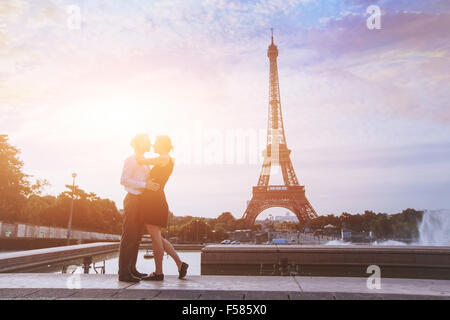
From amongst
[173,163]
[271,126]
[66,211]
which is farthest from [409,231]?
[173,163]

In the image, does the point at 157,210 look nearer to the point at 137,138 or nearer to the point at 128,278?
the point at 128,278

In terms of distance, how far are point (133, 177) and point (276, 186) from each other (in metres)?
60.1

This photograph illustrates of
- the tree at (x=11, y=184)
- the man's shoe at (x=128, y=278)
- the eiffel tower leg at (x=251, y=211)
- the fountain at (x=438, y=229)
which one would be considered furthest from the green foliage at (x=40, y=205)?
the fountain at (x=438, y=229)

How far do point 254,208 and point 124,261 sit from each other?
60.8m

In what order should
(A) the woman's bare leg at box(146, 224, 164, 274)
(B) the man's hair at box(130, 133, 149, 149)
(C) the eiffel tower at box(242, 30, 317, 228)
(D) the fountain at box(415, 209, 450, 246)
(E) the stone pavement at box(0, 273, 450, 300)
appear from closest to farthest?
(E) the stone pavement at box(0, 273, 450, 300) → (A) the woman's bare leg at box(146, 224, 164, 274) → (B) the man's hair at box(130, 133, 149, 149) → (D) the fountain at box(415, 209, 450, 246) → (C) the eiffel tower at box(242, 30, 317, 228)

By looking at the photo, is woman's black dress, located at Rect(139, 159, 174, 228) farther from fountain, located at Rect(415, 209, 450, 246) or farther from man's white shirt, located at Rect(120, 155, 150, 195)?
fountain, located at Rect(415, 209, 450, 246)

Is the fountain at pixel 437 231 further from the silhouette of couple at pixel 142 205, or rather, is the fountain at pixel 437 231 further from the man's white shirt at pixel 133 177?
the man's white shirt at pixel 133 177

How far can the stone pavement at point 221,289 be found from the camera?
144 inches

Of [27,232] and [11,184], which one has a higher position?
[11,184]

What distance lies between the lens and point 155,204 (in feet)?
17.2

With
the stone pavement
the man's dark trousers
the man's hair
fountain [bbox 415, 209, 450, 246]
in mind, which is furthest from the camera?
fountain [bbox 415, 209, 450, 246]

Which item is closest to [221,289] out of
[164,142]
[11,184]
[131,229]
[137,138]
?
[131,229]

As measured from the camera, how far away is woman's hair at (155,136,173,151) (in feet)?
17.9

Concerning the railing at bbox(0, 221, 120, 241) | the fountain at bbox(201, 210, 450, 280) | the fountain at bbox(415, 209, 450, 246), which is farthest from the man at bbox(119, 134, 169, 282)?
the fountain at bbox(415, 209, 450, 246)
